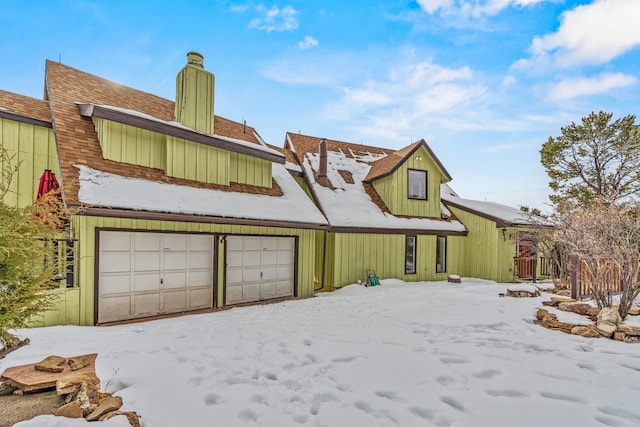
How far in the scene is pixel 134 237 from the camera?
6770 mm

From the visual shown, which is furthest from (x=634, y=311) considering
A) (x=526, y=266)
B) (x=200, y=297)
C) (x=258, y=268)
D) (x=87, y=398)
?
(x=200, y=297)

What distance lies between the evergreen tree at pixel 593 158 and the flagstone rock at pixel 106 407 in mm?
19274

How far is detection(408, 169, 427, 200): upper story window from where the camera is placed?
13.4 metres

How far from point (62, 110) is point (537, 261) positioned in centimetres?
1763

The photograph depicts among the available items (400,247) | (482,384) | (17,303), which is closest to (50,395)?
(17,303)

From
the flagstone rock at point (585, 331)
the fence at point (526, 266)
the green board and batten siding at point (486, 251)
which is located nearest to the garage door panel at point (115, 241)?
the flagstone rock at point (585, 331)

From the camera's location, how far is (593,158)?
1664 centimetres

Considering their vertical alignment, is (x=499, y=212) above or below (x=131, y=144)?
below

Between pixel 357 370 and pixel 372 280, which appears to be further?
pixel 372 280

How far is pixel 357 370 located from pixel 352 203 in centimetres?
866

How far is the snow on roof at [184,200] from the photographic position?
6145 mm

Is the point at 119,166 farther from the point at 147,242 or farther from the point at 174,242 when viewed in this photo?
the point at 174,242

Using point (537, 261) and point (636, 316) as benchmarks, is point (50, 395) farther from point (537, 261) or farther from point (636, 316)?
point (537, 261)

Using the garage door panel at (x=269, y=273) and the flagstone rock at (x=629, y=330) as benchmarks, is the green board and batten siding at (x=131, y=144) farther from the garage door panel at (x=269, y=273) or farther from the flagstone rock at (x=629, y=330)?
the flagstone rock at (x=629, y=330)
